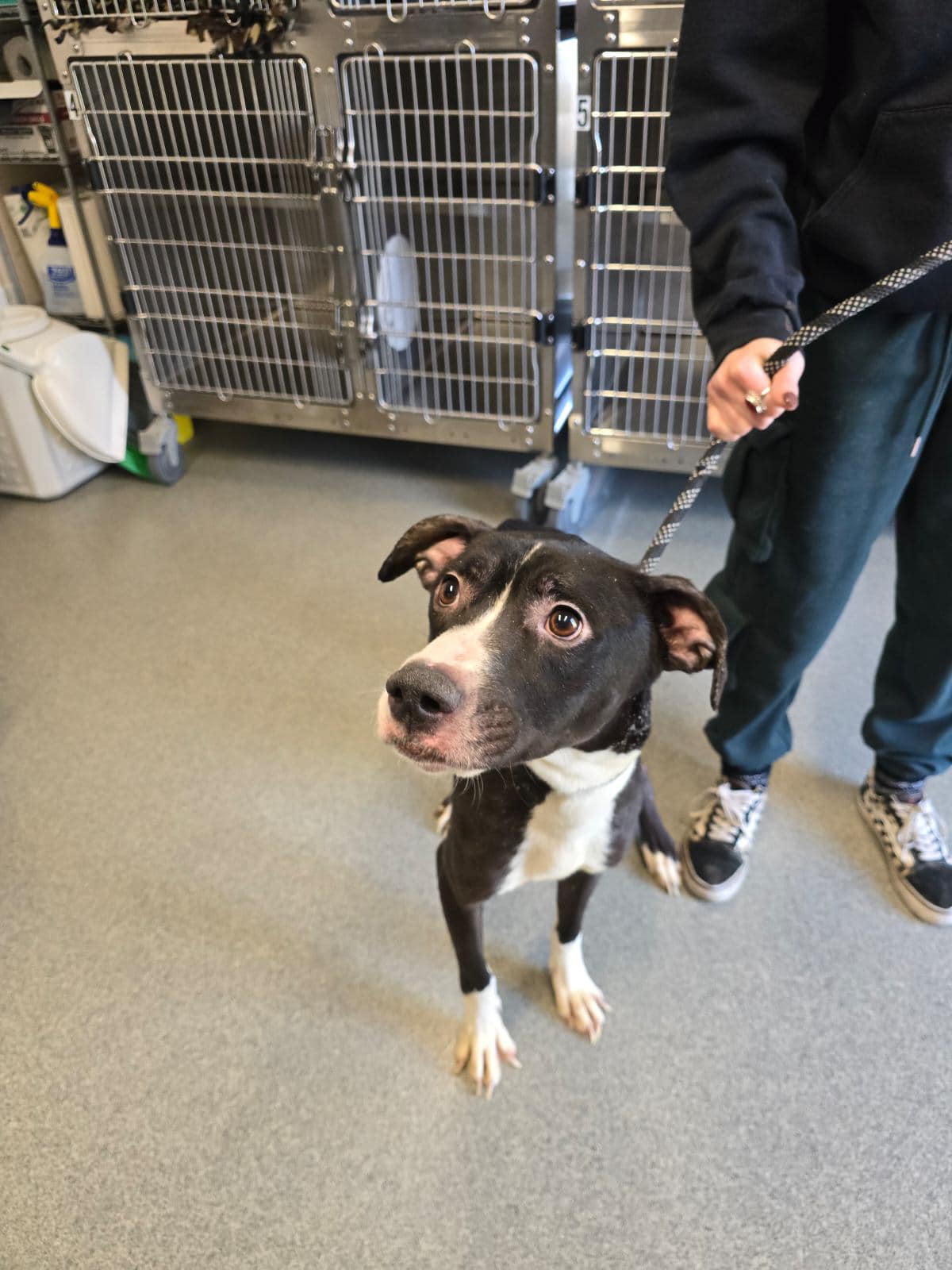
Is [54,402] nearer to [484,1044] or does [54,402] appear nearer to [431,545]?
[431,545]

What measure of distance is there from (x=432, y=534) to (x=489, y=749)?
34cm

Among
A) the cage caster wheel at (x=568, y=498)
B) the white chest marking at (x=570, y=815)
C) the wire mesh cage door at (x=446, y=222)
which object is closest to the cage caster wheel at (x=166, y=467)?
the wire mesh cage door at (x=446, y=222)

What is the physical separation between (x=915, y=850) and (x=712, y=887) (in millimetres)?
367

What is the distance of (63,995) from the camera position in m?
1.36

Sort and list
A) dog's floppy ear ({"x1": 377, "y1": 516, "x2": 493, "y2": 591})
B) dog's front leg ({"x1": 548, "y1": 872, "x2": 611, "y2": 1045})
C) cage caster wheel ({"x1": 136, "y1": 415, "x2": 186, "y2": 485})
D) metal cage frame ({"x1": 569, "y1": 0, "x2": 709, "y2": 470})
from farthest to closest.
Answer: cage caster wheel ({"x1": 136, "y1": 415, "x2": 186, "y2": 485}), metal cage frame ({"x1": 569, "y1": 0, "x2": 709, "y2": 470}), dog's front leg ({"x1": 548, "y1": 872, "x2": 611, "y2": 1045}), dog's floppy ear ({"x1": 377, "y1": 516, "x2": 493, "y2": 591})

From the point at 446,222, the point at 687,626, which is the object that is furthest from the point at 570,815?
the point at 446,222

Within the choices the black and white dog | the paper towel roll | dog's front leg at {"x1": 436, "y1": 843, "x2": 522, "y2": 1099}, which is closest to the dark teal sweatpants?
the black and white dog

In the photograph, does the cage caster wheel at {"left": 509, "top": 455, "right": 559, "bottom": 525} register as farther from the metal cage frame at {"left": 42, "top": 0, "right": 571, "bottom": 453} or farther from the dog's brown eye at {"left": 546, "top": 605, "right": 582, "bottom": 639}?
the dog's brown eye at {"left": 546, "top": 605, "right": 582, "bottom": 639}

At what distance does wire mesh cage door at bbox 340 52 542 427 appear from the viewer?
6.81 feet

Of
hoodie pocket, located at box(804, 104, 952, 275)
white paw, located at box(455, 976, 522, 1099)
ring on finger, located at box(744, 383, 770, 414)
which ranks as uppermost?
hoodie pocket, located at box(804, 104, 952, 275)

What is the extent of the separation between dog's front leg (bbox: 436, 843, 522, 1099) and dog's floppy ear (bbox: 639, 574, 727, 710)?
1.33 ft

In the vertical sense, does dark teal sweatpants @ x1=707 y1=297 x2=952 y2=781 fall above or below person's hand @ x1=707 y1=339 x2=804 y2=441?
below

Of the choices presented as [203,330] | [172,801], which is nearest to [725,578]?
[172,801]

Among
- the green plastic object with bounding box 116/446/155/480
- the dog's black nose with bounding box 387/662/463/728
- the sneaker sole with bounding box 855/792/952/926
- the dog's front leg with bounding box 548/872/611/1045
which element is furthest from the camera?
the green plastic object with bounding box 116/446/155/480
